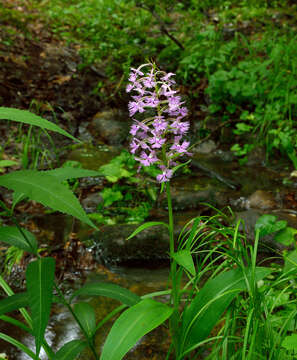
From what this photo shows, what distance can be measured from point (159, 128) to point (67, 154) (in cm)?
354

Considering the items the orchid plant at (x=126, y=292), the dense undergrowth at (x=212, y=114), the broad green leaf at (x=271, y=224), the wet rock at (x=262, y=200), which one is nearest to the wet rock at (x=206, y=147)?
the dense undergrowth at (x=212, y=114)

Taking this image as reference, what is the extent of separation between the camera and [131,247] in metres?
2.99

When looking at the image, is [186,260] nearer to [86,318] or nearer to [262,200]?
[86,318]

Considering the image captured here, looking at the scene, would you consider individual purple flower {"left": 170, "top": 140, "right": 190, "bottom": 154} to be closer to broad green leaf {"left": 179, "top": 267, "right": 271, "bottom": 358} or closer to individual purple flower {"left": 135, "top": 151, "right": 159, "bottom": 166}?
individual purple flower {"left": 135, "top": 151, "right": 159, "bottom": 166}

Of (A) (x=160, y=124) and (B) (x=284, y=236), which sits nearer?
(A) (x=160, y=124)

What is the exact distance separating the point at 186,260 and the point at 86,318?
53cm

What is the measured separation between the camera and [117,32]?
6.46 m

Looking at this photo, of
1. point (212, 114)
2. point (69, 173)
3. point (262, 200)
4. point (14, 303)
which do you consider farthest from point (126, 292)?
point (212, 114)

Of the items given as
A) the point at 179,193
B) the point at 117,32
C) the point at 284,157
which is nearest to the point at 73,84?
the point at 117,32

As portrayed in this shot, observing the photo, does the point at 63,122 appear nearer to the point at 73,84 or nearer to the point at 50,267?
the point at 73,84

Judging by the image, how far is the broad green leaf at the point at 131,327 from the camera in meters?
1.14

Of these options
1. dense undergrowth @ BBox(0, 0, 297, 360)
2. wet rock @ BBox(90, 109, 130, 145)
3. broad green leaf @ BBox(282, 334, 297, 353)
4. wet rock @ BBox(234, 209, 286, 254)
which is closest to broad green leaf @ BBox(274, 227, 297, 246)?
dense undergrowth @ BBox(0, 0, 297, 360)

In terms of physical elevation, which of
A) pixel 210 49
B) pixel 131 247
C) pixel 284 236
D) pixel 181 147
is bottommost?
pixel 131 247

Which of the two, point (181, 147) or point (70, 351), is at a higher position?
point (181, 147)
